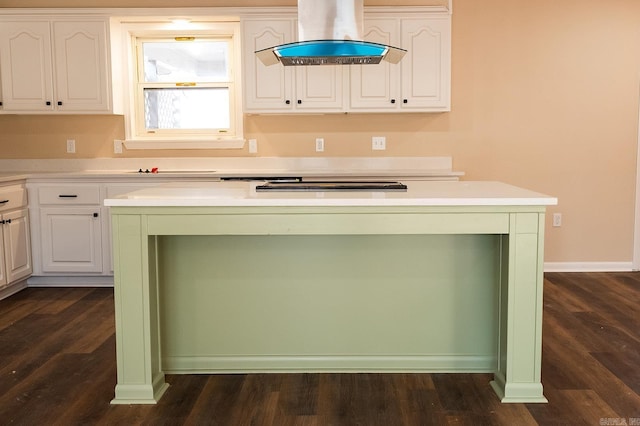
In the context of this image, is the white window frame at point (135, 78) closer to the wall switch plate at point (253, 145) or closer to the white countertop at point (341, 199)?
the wall switch plate at point (253, 145)

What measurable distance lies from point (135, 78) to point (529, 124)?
3246 mm

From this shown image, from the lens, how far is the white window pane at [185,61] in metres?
5.50

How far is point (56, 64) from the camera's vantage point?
5.10 meters

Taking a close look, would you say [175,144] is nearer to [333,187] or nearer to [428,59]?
[428,59]

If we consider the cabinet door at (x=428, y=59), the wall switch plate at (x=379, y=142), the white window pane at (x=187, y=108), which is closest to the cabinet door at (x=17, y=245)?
the white window pane at (x=187, y=108)

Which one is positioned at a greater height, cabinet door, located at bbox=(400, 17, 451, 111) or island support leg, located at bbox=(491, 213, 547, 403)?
cabinet door, located at bbox=(400, 17, 451, 111)

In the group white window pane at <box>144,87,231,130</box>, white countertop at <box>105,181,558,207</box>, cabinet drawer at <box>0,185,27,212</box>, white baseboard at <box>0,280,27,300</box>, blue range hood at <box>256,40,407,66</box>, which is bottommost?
white baseboard at <box>0,280,27,300</box>

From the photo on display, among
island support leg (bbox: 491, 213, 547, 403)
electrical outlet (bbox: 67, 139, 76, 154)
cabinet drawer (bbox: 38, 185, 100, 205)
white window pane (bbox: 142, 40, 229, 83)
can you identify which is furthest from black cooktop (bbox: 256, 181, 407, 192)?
electrical outlet (bbox: 67, 139, 76, 154)

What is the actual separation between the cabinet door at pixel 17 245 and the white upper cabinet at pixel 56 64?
936 millimetres

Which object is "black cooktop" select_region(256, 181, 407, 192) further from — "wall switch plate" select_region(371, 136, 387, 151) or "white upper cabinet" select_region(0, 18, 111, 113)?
"white upper cabinet" select_region(0, 18, 111, 113)

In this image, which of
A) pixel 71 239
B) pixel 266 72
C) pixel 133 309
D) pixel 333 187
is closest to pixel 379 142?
pixel 266 72

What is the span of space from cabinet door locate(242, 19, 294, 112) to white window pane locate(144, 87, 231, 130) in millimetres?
548

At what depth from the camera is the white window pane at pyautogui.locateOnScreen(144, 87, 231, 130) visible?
5547 millimetres

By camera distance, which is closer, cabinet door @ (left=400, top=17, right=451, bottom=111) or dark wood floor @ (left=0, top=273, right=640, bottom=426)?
dark wood floor @ (left=0, top=273, right=640, bottom=426)
